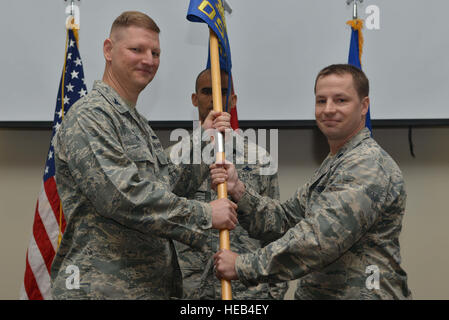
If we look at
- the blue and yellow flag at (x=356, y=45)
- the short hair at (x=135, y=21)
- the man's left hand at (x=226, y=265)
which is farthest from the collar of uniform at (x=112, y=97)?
the blue and yellow flag at (x=356, y=45)

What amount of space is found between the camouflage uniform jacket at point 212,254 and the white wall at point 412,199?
30.0 inches

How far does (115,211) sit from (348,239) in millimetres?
798

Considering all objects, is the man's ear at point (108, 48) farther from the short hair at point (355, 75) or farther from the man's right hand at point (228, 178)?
the short hair at point (355, 75)

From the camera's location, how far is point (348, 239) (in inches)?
62.8

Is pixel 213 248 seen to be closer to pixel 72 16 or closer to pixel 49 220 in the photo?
pixel 49 220

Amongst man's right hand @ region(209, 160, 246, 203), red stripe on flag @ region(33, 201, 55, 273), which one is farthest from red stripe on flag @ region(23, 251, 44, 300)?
man's right hand @ region(209, 160, 246, 203)

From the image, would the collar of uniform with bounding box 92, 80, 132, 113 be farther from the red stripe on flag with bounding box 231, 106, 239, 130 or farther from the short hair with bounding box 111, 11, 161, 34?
the red stripe on flag with bounding box 231, 106, 239, 130

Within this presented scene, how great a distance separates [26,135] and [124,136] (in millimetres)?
1910

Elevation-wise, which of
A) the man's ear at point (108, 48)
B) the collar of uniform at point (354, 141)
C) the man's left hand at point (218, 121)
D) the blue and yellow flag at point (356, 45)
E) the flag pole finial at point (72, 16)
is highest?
the flag pole finial at point (72, 16)

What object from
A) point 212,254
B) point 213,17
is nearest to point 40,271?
point 212,254

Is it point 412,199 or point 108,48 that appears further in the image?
point 412,199

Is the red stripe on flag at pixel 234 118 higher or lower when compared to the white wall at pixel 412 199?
higher

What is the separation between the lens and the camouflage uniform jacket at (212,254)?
7.63 ft

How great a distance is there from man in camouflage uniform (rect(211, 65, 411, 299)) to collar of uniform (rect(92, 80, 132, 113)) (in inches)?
27.1
